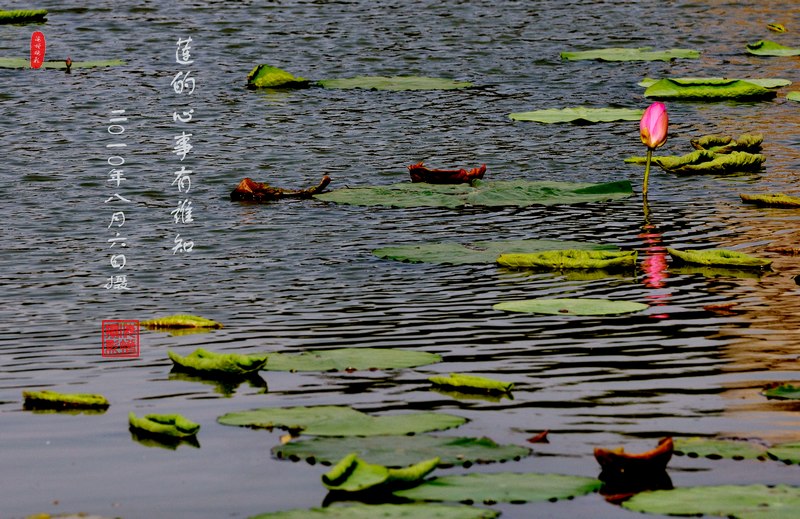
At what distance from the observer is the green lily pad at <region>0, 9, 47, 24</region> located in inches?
805

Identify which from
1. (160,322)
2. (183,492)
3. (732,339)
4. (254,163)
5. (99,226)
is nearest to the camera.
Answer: (183,492)

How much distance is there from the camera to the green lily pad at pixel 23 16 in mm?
20438

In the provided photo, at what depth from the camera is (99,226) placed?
1023 cm

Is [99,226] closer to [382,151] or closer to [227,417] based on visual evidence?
[382,151]

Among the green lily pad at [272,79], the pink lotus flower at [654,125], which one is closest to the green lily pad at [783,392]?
the pink lotus flower at [654,125]

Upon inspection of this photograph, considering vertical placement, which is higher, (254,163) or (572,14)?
(572,14)

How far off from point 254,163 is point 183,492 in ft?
25.4

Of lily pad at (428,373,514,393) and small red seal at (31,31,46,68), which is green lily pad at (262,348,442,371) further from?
small red seal at (31,31,46,68)

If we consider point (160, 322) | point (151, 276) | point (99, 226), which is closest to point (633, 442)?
point (160, 322)

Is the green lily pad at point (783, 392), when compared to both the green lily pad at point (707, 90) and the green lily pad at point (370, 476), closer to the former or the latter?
the green lily pad at point (370, 476)

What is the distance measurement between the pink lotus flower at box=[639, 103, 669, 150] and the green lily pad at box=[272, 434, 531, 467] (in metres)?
5.36

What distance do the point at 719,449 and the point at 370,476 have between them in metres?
1.36

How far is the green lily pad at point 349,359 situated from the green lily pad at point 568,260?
2.13 m

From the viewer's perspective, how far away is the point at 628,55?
1773 centimetres
